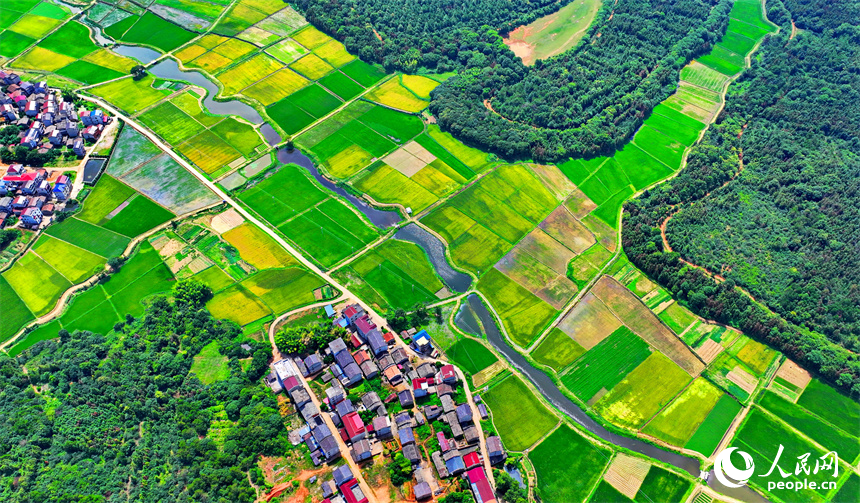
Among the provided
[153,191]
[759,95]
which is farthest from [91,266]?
[759,95]

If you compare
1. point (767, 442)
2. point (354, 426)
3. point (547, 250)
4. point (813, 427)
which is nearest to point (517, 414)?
point (354, 426)

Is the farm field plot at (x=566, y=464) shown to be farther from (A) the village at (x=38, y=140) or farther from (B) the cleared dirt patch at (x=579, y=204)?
(A) the village at (x=38, y=140)

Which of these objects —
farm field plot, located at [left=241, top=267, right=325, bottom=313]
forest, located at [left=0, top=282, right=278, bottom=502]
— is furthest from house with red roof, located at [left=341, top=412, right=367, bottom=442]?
farm field plot, located at [left=241, top=267, right=325, bottom=313]

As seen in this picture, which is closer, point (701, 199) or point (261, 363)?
point (261, 363)

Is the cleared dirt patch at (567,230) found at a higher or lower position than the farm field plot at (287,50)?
lower

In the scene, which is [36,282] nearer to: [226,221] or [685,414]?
[226,221]

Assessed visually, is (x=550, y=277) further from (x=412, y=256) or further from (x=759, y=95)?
(x=759, y=95)

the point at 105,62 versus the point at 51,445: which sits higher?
the point at 105,62

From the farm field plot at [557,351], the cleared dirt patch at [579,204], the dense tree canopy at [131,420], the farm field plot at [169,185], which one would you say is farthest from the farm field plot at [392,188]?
the dense tree canopy at [131,420]
